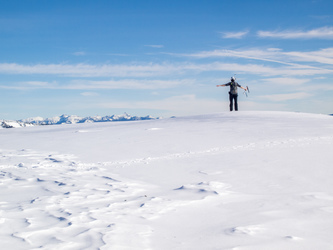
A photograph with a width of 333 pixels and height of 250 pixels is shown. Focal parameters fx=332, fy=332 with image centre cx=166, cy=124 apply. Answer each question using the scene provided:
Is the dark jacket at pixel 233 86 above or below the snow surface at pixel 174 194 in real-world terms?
above

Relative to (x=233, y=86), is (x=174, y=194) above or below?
below

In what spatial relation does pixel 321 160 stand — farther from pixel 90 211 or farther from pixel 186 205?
pixel 90 211

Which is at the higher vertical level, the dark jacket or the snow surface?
the dark jacket

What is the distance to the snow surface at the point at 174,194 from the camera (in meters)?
3.88

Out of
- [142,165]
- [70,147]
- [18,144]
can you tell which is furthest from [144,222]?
[18,144]

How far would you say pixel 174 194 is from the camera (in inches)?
228

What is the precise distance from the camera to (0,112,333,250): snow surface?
12.7 ft

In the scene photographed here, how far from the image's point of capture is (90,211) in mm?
4965

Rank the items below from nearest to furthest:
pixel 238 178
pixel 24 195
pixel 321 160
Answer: pixel 24 195, pixel 238 178, pixel 321 160

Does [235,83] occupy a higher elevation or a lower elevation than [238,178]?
higher

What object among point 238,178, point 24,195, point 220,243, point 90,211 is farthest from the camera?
point 238,178

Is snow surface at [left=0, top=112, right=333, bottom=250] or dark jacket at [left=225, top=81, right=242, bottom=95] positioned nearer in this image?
snow surface at [left=0, top=112, right=333, bottom=250]

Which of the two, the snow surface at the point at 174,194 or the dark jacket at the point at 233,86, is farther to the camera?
the dark jacket at the point at 233,86

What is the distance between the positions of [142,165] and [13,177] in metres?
2.99
